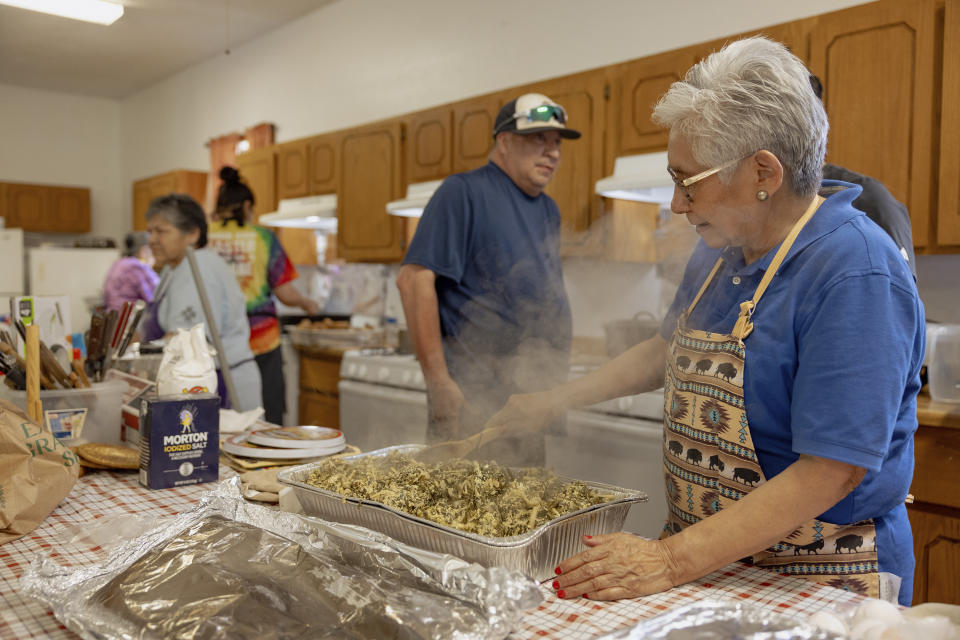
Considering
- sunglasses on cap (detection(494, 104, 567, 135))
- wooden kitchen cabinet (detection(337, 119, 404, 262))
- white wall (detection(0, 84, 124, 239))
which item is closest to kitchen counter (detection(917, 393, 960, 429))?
sunglasses on cap (detection(494, 104, 567, 135))

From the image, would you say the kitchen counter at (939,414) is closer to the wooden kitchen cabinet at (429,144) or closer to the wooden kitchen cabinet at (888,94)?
the wooden kitchen cabinet at (888,94)

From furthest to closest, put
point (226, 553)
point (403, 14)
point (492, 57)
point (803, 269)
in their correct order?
1. point (403, 14)
2. point (492, 57)
3. point (803, 269)
4. point (226, 553)

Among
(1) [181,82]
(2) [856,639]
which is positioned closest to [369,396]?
(2) [856,639]

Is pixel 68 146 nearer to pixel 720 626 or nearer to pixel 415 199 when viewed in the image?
pixel 415 199

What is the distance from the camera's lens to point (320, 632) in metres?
0.77

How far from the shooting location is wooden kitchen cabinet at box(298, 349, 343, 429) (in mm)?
4270

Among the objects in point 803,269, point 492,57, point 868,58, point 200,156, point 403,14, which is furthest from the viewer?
point 200,156

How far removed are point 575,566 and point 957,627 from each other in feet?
1.40

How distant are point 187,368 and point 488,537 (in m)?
0.91

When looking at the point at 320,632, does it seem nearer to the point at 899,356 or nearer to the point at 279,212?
the point at 899,356

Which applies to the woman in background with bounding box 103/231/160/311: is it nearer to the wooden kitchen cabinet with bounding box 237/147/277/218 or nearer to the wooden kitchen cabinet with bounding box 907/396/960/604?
the wooden kitchen cabinet with bounding box 237/147/277/218

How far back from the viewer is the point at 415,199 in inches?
145

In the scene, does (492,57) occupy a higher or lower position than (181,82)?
lower

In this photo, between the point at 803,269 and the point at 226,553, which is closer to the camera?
the point at 226,553
